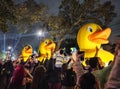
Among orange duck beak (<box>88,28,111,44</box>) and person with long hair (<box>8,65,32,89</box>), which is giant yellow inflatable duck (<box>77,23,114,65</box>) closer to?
orange duck beak (<box>88,28,111,44</box>)

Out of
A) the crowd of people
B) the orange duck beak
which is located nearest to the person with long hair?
the crowd of people

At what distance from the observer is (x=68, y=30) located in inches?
1032

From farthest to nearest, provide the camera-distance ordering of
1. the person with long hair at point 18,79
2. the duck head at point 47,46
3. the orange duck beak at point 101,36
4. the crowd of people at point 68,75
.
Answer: the duck head at point 47,46, the orange duck beak at point 101,36, the person with long hair at point 18,79, the crowd of people at point 68,75

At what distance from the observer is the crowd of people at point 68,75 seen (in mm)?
3318

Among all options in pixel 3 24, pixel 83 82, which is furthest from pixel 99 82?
pixel 3 24

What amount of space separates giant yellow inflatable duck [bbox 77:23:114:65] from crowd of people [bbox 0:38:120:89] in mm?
777

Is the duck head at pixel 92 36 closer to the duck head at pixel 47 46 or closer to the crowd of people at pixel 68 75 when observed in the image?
the crowd of people at pixel 68 75

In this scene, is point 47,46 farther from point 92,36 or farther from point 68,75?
point 68,75

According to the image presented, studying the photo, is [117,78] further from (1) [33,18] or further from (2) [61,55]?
(1) [33,18]

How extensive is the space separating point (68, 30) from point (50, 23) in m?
1.64

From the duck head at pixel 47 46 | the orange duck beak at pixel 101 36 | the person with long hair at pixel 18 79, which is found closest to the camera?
the person with long hair at pixel 18 79

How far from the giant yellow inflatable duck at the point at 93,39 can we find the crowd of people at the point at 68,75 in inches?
30.6

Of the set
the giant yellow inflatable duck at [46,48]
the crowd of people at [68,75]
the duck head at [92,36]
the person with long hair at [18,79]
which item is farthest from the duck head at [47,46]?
the person with long hair at [18,79]

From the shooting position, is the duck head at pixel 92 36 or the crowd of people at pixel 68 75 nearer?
the crowd of people at pixel 68 75
